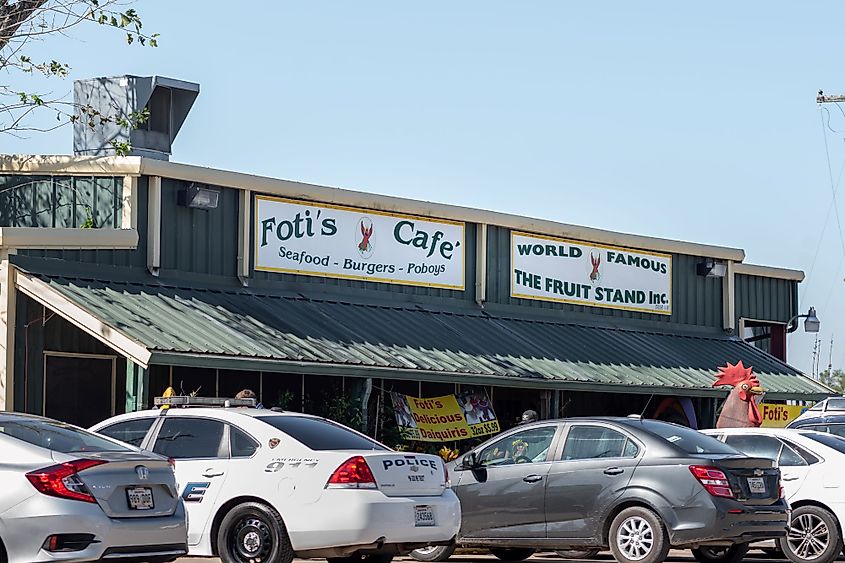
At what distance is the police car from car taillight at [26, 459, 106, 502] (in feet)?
7.91

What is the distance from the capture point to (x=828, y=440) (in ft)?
56.3

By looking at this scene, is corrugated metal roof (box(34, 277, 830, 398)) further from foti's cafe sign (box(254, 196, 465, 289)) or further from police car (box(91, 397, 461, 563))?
police car (box(91, 397, 461, 563))

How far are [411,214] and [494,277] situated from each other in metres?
2.38

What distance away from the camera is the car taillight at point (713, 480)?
570 inches

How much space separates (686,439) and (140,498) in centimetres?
636

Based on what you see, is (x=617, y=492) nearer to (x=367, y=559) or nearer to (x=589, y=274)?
(x=367, y=559)

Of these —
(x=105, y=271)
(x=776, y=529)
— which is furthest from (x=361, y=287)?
(x=776, y=529)

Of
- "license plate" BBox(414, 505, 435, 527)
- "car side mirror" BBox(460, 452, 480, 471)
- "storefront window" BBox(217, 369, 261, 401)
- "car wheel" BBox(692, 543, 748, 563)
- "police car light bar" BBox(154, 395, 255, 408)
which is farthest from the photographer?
"storefront window" BBox(217, 369, 261, 401)

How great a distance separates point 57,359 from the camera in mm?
20781

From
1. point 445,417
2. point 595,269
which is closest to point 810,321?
point 595,269

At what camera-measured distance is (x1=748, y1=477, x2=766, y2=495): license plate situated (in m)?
14.8

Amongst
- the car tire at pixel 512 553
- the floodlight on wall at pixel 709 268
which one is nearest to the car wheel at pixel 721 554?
the car tire at pixel 512 553

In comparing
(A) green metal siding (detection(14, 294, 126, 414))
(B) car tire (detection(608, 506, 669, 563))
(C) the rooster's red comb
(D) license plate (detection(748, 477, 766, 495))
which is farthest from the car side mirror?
(C) the rooster's red comb

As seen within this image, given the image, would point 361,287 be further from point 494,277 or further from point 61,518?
point 61,518
